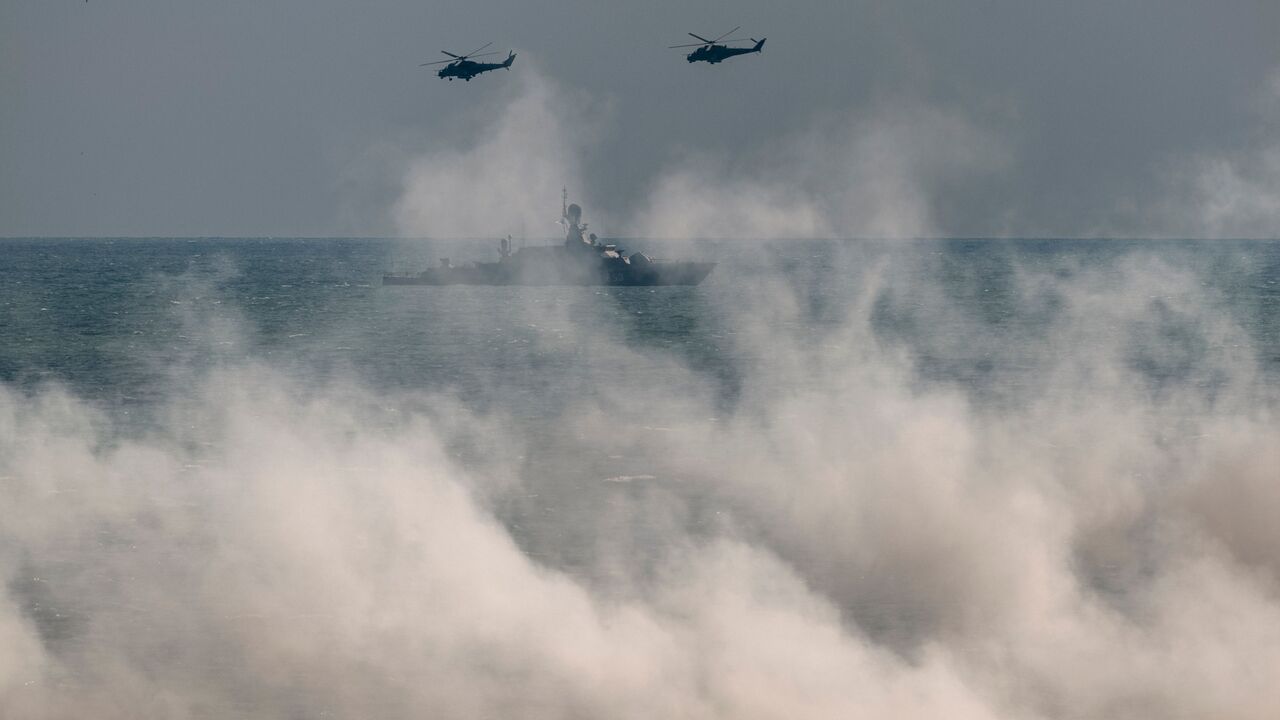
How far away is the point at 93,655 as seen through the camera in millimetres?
38188

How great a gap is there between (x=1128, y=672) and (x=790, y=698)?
28.2 ft

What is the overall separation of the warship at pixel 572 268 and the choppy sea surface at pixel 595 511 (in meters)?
76.4

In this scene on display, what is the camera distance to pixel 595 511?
176ft

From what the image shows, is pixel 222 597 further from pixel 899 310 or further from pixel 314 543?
pixel 899 310

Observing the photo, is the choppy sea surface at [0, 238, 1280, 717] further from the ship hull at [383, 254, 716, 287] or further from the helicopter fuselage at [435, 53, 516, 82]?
the ship hull at [383, 254, 716, 287]

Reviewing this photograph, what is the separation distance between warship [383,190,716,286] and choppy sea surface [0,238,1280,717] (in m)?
76.4

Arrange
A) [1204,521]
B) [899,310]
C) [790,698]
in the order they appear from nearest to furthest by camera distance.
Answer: [790,698] < [1204,521] < [899,310]

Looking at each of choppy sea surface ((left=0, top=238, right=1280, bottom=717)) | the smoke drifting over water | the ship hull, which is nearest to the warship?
the ship hull

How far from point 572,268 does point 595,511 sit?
134400mm

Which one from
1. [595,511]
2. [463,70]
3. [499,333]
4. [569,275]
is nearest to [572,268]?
[569,275]

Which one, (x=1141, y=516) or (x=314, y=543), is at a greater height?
(x=1141, y=516)

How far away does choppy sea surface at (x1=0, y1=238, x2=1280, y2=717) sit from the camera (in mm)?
37281

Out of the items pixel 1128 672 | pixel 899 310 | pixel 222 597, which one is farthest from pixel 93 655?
pixel 899 310

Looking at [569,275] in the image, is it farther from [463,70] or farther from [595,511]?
[595,511]
